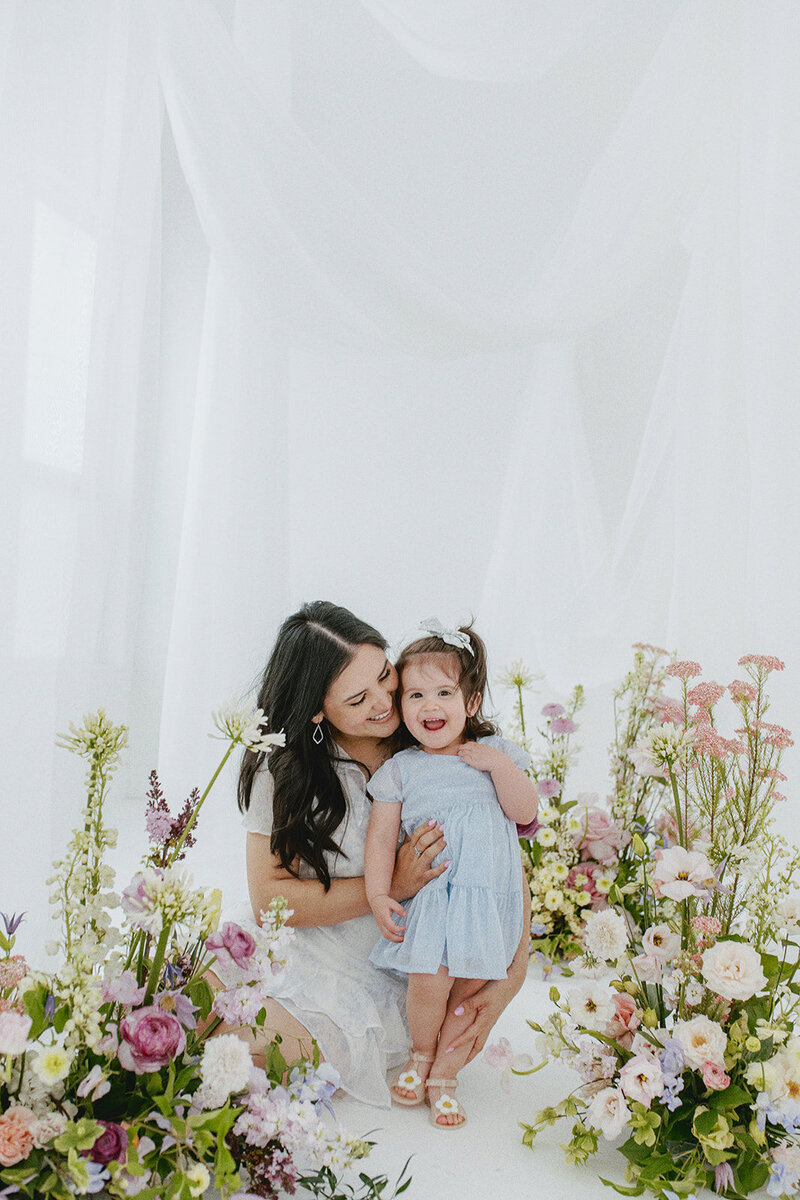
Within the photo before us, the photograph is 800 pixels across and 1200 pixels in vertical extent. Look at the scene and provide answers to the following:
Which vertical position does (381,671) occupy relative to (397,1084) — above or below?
above

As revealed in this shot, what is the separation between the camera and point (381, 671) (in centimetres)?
195

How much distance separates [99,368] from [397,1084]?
155 cm

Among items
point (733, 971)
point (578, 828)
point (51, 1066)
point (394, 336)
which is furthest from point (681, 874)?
point (394, 336)

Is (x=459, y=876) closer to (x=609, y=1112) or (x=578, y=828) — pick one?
(x=609, y=1112)

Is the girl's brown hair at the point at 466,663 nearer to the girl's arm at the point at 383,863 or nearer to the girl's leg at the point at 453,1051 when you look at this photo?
the girl's arm at the point at 383,863

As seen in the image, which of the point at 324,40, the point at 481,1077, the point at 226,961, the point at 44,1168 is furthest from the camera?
the point at 324,40

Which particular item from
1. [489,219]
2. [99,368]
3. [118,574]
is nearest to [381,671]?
[118,574]

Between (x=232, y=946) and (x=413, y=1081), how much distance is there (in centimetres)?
65

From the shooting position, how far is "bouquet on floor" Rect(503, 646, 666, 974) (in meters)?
2.47

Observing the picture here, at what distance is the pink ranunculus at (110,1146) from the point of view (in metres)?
1.17

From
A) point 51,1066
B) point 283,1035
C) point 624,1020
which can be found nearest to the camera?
point 51,1066

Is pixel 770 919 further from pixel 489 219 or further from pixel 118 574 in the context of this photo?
pixel 489 219

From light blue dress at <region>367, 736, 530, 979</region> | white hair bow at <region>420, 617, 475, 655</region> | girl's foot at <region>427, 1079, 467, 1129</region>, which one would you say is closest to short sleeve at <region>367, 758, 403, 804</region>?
light blue dress at <region>367, 736, 530, 979</region>

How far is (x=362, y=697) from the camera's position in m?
1.92
